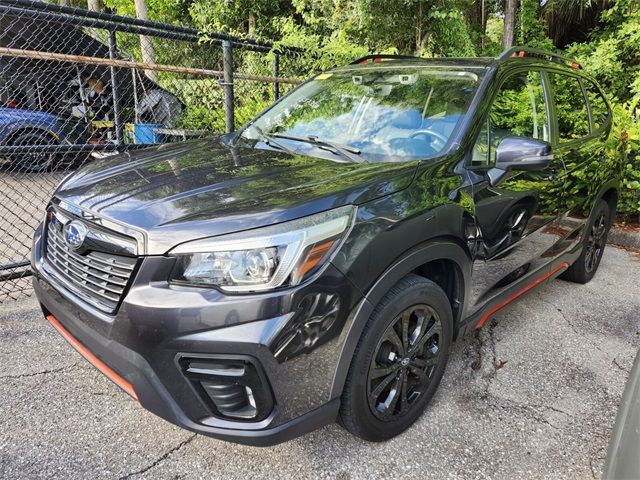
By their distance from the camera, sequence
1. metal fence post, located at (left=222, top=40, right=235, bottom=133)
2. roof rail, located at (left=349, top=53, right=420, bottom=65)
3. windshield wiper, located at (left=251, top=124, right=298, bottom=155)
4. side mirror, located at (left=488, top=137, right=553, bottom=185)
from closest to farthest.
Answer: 1. side mirror, located at (left=488, top=137, right=553, bottom=185)
2. windshield wiper, located at (left=251, top=124, right=298, bottom=155)
3. roof rail, located at (left=349, top=53, right=420, bottom=65)
4. metal fence post, located at (left=222, top=40, right=235, bottom=133)

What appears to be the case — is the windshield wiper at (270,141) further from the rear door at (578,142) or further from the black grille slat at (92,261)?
the rear door at (578,142)

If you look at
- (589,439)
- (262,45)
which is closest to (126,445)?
(589,439)

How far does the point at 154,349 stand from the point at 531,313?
2.98 metres

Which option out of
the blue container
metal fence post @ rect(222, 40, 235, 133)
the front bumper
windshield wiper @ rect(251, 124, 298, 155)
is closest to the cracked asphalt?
the front bumper

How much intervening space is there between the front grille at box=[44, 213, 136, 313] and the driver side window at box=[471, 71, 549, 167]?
1726 millimetres

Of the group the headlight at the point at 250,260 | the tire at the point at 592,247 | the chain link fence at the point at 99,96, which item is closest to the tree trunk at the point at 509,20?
the chain link fence at the point at 99,96

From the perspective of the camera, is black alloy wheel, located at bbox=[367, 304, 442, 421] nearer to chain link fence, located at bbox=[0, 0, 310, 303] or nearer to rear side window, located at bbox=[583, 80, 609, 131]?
rear side window, located at bbox=[583, 80, 609, 131]

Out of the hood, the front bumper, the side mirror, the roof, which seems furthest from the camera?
the roof

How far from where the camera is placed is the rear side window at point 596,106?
12.7ft

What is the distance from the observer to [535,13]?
8227mm

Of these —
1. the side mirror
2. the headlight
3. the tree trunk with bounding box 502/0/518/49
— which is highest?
the tree trunk with bounding box 502/0/518/49

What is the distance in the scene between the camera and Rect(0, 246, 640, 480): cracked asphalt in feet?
6.89

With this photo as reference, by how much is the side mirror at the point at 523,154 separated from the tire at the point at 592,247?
5.87ft

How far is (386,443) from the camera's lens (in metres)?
2.26
